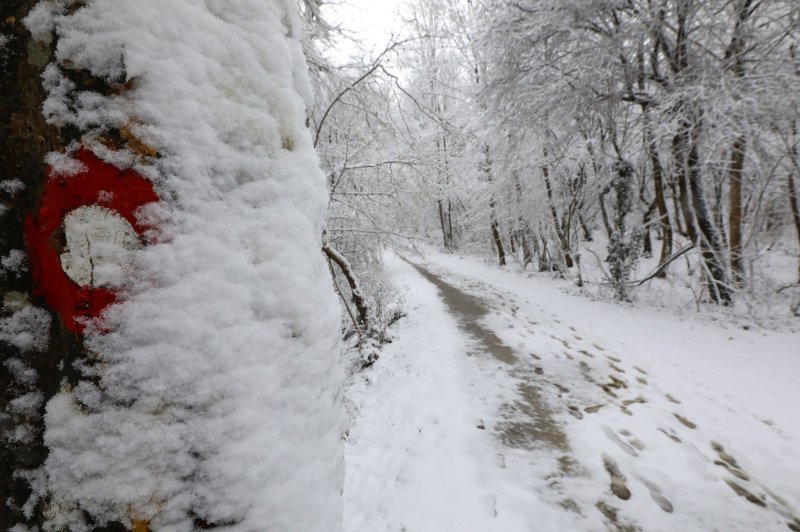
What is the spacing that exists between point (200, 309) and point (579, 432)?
337cm

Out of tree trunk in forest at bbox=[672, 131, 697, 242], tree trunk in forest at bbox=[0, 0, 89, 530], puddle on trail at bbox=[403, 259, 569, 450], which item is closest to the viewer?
tree trunk in forest at bbox=[0, 0, 89, 530]

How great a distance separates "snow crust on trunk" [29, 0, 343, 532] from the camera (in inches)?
21.6

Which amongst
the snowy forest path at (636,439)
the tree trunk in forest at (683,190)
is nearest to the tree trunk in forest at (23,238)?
the snowy forest path at (636,439)

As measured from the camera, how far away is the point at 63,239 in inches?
21.4

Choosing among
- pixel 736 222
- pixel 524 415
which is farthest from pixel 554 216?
pixel 524 415

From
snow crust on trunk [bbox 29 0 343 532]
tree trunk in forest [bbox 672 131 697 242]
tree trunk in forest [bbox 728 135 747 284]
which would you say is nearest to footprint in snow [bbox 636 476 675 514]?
snow crust on trunk [bbox 29 0 343 532]

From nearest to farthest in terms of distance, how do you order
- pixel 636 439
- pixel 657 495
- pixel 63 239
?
pixel 63 239 → pixel 657 495 → pixel 636 439

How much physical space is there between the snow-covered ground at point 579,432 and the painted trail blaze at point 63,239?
2.40 metres

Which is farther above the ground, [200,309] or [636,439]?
[200,309]

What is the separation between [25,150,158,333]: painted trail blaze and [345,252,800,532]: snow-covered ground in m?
Answer: 2.40

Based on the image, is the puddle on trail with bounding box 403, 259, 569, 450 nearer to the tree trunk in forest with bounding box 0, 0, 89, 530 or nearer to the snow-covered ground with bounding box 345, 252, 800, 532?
the snow-covered ground with bounding box 345, 252, 800, 532

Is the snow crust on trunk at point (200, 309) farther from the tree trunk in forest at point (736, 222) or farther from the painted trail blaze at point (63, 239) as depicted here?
the tree trunk in forest at point (736, 222)

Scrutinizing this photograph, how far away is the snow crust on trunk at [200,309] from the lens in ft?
1.80

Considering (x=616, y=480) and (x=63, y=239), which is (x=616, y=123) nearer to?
(x=616, y=480)
